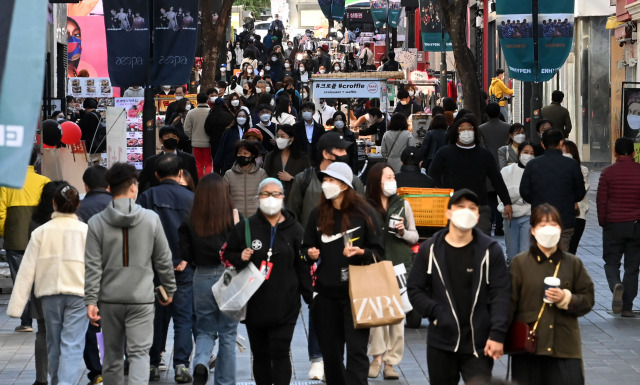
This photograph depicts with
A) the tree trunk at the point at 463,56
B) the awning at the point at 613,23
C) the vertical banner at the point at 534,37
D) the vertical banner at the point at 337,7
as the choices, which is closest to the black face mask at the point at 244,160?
the vertical banner at the point at 534,37

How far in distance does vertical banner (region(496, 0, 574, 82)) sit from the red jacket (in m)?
4.63

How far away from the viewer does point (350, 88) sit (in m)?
23.9

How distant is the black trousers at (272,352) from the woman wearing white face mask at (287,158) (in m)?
5.02

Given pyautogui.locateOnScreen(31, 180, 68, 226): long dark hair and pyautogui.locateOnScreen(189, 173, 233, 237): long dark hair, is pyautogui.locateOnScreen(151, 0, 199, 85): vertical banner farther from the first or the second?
pyautogui.locateOnScreen(189, 173, 233, 237): long dark hair

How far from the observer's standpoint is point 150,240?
8766 millimetres

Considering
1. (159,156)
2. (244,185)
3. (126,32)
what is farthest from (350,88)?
(159,156)

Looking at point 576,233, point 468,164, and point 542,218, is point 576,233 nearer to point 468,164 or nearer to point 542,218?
point 468,164

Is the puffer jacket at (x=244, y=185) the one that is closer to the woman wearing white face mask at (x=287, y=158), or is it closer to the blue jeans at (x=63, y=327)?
the woman wearing white face mask at (x=287, y=158)

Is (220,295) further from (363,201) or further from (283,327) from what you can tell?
(363,201)

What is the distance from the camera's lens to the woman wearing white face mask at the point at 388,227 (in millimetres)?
10422

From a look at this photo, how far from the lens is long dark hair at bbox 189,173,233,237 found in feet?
31.0

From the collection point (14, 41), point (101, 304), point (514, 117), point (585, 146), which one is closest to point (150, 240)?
point (101, 304)

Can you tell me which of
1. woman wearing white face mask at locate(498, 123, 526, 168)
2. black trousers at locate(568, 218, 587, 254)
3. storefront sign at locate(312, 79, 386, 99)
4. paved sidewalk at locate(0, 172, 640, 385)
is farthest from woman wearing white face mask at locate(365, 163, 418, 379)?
storefront sign at locate(312, 79, 386, 99)

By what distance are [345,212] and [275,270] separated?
60cm
